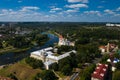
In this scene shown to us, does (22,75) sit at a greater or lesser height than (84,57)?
lesser

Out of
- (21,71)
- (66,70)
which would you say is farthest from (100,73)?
(21,71)

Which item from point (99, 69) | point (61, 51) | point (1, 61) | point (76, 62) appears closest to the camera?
point (99, 69)

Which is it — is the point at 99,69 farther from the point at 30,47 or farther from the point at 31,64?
the point at 30,47

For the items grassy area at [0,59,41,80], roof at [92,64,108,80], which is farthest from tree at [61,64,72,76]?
grassy area at [0,59,41,80]

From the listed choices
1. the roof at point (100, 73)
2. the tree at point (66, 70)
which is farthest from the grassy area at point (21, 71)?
the roof at point (100, 73)

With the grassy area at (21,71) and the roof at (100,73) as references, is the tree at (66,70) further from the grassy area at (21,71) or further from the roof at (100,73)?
the grassy area at (21,71)

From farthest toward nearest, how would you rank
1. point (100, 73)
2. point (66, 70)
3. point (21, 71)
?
point (21, 71), point (66, 70), point (100, 73)

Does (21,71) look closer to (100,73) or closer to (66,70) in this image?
(66,70)

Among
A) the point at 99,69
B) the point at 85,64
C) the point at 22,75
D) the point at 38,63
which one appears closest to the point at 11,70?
the point at 22,75
